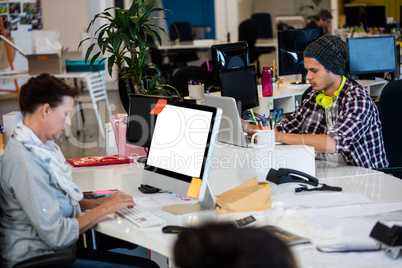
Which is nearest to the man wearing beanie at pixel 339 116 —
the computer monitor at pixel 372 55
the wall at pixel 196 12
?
the computer monitor at pixel 372 55

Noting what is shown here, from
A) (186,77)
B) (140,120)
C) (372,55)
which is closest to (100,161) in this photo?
(140,120)

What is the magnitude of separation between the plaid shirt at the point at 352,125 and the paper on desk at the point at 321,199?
50 centimetres

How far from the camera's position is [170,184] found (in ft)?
7.53

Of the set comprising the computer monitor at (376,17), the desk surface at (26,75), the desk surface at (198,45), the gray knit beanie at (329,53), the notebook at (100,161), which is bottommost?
the notebook at (100,161)

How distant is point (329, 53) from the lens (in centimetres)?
298

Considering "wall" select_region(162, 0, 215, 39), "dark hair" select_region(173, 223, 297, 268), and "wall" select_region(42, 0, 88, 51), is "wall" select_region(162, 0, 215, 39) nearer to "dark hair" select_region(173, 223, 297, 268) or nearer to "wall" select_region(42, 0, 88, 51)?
"wall" select_region(42, 0, 88, 51)

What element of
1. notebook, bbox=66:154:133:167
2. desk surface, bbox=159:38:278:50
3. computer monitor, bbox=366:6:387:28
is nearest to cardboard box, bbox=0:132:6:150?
notebook, bbox=66:154:133:167

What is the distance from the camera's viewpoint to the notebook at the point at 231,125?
2.66 metres

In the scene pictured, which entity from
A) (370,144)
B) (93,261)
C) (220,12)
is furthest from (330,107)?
(220,12)

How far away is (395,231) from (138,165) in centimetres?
158

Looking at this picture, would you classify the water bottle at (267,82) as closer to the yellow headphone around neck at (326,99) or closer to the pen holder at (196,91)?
the pen holder at (196,91)

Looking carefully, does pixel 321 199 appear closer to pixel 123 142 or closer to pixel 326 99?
pixel 326 99

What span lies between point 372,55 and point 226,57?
1529mm

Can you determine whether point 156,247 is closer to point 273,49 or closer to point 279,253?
point 279,253
